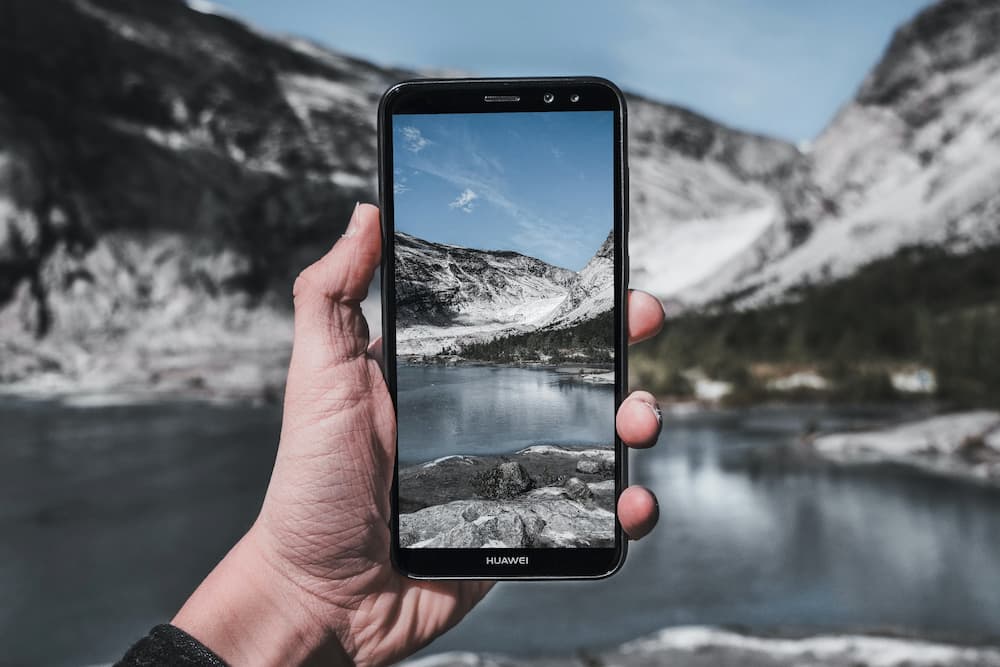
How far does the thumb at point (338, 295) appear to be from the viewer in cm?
57

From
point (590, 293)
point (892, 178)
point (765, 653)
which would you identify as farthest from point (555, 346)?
→ point (892, 178)

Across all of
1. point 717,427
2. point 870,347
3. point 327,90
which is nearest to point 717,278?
point 870,347

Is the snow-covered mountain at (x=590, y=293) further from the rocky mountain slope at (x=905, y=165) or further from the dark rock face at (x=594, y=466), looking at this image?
the rocky mountain slope at (x=905, y=165)

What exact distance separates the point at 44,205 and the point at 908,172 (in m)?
11.8

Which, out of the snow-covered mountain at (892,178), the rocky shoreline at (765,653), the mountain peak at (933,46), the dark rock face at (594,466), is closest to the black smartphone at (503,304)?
the dark rock face at (594,466)

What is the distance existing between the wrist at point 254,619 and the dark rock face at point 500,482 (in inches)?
6.3

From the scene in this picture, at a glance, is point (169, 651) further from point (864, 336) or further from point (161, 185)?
point (161, 185)

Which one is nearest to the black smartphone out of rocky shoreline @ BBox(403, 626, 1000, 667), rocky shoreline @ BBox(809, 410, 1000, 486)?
rocky shoreline @ BBox(403, 626, 1000, 667)

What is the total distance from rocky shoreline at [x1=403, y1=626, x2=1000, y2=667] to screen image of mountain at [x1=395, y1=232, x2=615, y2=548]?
4.38 ft

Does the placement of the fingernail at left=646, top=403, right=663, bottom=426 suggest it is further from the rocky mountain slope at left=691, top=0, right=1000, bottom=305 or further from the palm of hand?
the rocky mountain slope at left=691, top=0, right=1000, bottom=305

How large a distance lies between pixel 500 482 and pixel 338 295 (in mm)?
187

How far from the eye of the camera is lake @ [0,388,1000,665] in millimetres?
2725

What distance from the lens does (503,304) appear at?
2.08 ft

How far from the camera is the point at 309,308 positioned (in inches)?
23.0
